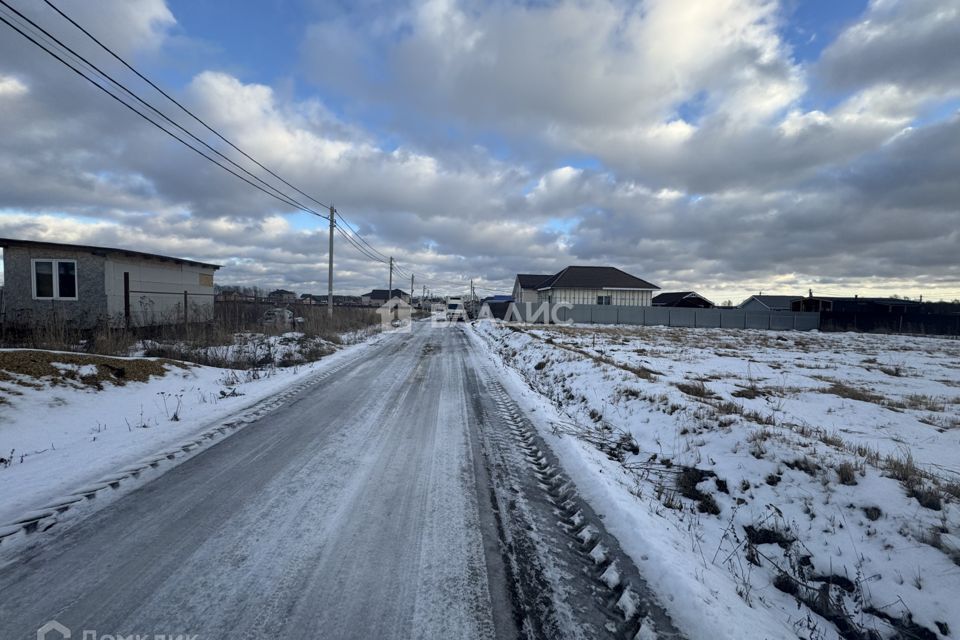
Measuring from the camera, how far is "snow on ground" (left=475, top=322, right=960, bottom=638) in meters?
2.81

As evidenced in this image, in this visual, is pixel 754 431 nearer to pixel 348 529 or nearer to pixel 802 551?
pixel 802 551

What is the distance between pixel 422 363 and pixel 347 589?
10.9 meters

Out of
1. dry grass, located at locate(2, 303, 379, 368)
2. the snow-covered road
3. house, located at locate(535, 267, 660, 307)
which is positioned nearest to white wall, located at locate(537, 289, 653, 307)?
house, located at locate(535, 267, 660, 307)

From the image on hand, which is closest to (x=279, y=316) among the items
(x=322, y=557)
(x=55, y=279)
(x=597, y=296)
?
(x=55, y=279)

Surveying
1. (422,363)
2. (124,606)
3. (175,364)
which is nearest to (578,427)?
(124,606)

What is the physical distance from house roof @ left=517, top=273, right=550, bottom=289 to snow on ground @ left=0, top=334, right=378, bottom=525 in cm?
5010

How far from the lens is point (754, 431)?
538 centimetres

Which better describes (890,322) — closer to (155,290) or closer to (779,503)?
(779,503)

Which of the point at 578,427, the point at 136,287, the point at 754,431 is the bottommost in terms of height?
the point at 578,427

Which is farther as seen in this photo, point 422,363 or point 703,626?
point 422,363

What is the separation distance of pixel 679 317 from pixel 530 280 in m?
22.0

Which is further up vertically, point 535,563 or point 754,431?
point 754,431

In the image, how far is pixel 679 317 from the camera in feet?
140

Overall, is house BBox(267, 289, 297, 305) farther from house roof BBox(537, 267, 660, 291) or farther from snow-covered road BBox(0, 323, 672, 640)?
snow-covered road BBox(0, 323, 672, 640)
